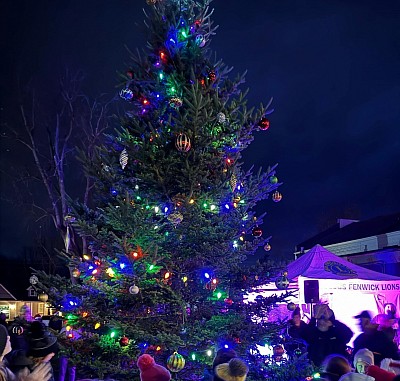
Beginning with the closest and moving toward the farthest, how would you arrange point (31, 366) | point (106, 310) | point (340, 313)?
point (31, 366)
point (106, 310)
point (340, 313)

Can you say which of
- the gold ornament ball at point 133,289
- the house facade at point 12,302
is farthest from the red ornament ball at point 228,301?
the house facade at point 12,302

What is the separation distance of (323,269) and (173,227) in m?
7.39

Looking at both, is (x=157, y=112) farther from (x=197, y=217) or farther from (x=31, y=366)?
(x=31, y=366)

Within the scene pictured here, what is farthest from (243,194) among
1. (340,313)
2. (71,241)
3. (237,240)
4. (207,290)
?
(71,241)

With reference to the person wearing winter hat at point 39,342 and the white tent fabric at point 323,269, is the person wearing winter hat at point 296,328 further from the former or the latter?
the person wearing winter hat at point 39,342

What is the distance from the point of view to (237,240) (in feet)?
23.6

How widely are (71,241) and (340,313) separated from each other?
30.5ft

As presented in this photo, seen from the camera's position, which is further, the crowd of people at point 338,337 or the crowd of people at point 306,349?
the crowd of people at point 338,337

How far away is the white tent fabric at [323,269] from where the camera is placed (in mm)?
12696

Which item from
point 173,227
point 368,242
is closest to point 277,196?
point 173,227

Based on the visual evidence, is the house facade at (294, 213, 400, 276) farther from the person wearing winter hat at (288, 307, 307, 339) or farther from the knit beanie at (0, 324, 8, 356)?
the knit beanie at (0, 324, 8, 356)

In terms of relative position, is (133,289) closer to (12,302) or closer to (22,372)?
(22,372)

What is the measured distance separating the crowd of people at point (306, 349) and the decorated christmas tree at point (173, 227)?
2.25 feet

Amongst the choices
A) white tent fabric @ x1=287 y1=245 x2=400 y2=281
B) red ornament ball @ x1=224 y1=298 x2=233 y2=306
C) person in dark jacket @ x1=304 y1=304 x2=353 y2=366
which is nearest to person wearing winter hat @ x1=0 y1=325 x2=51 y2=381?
red ornament ball @ x1=224 y1=298 x2=233 y2=306
